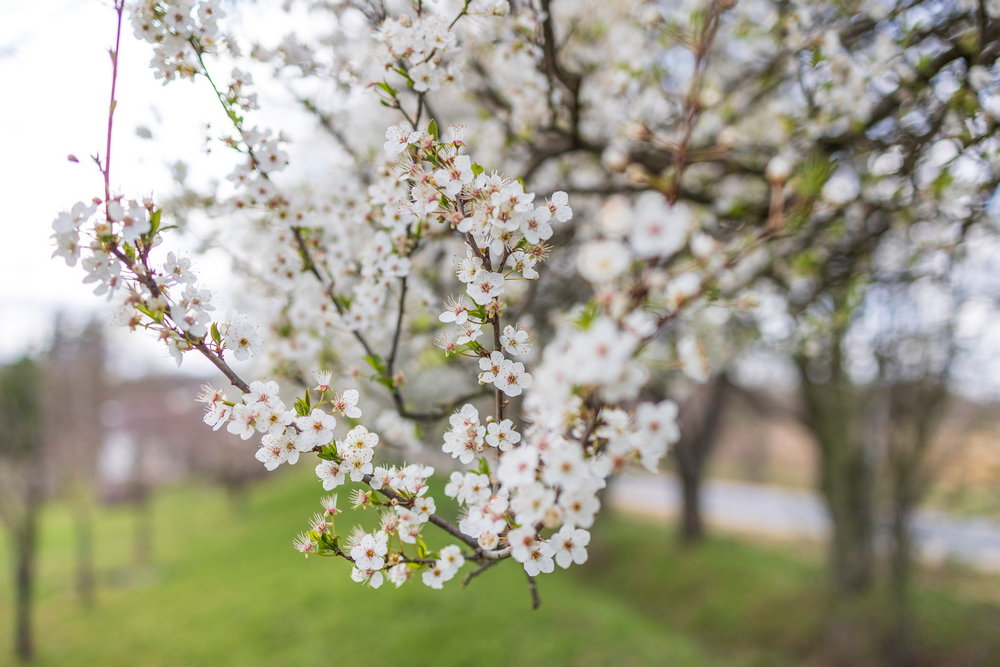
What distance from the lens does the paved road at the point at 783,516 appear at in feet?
20.6

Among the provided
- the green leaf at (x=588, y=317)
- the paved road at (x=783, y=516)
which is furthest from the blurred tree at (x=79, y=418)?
the green leaf at (x=588, y=317)

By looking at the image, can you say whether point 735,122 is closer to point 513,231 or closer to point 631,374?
point 513,231

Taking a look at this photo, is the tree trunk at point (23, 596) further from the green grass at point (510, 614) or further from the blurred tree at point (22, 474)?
the green grass at point (510, 614)

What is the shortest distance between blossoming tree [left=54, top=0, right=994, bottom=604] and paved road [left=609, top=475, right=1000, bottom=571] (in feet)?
3.09

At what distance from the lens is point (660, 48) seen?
11.2ft

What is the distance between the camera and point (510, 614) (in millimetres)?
7148

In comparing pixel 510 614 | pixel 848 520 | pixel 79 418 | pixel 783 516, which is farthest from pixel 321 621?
pixel 783 516

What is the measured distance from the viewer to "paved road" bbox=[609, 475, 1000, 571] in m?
6.27

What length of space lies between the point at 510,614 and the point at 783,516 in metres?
9.07

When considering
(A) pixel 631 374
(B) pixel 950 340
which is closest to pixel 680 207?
(A) pixel 631 374

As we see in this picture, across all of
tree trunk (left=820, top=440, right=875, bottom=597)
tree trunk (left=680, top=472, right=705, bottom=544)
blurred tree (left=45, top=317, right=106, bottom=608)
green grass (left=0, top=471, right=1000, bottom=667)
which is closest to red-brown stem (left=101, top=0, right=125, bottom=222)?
green grass (left=0, top=471, right=1000, bottom=667)

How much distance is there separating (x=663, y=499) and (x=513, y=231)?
57.1ft

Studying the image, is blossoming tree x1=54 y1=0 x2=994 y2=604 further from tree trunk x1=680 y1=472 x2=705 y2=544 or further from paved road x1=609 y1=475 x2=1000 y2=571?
tree trunk x1=680 y1=472 x2=705 y2=544

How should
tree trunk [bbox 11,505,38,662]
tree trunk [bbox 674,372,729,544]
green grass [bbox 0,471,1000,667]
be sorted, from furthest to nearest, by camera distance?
tree trunk [bbox 674,372,729,544]
tree trunk [bbox 11,505,38,662]
green grass [bbox 0,471,1000,667]
